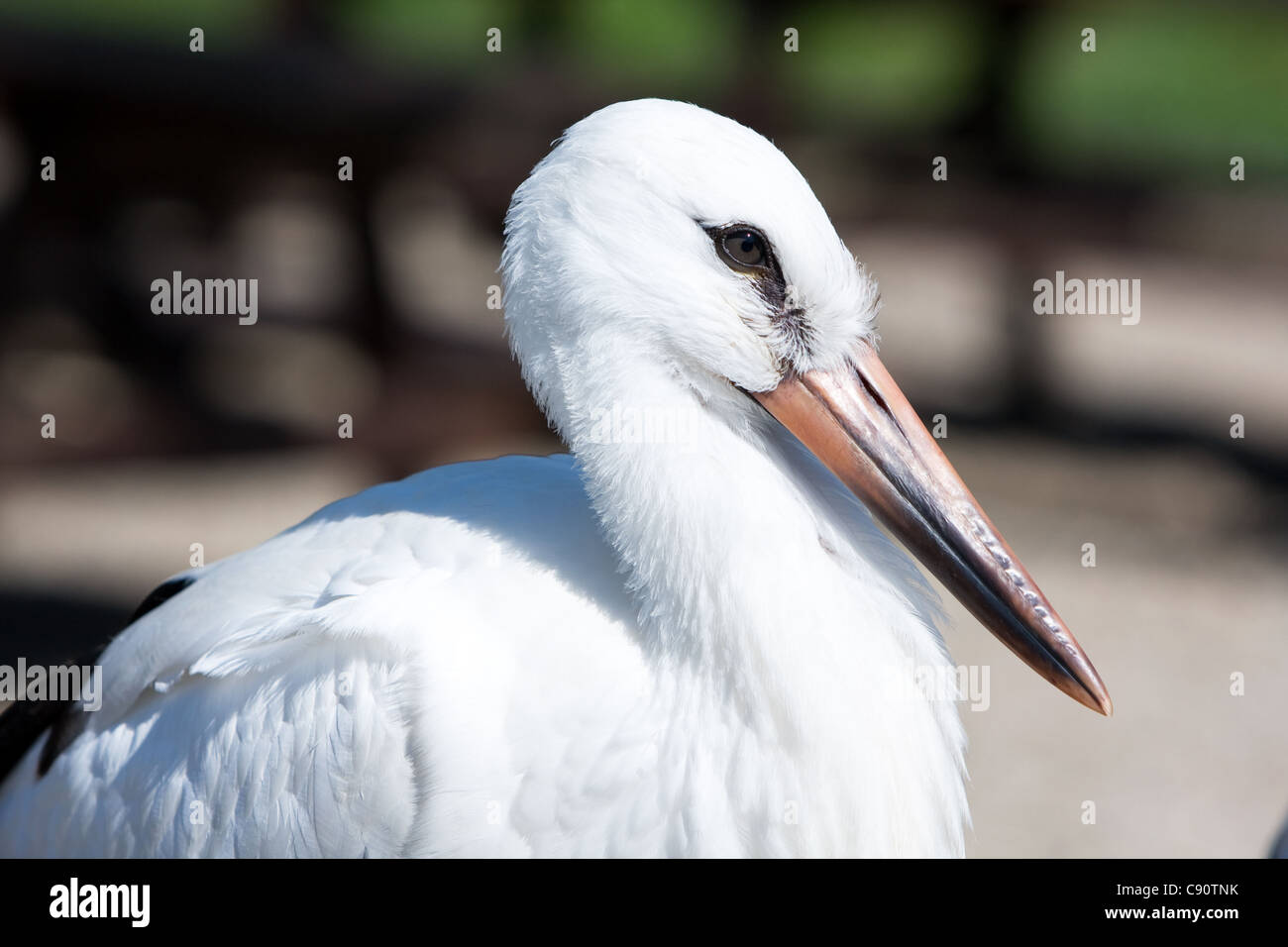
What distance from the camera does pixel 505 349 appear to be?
550 centimetres

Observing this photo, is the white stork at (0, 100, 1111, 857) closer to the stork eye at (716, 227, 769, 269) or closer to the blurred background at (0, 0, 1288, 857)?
the stork eye at (716, 227, 769, 269)

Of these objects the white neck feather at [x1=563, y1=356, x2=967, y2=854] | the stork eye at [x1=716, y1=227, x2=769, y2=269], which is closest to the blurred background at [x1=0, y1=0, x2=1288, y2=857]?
the white neck feather at [x1=563, y1=356, x2=967, y2=854]

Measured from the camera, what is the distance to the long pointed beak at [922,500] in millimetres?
1972

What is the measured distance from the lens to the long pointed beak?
1.97m

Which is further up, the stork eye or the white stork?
the stork eye

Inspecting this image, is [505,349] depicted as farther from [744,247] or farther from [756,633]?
[756,633]

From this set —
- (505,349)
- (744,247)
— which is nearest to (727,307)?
(744,247)

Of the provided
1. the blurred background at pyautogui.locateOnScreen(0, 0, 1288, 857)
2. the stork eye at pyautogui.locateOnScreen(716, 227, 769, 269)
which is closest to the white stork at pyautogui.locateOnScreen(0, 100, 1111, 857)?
the stork eye at pyautogui.locateOnScreen(716, 227, 769, 269)

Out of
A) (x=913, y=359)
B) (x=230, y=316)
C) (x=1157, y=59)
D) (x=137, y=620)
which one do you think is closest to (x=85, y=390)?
(x=230, y=316)

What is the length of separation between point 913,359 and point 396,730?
5580mm

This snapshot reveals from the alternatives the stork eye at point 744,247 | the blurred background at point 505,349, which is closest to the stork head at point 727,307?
the stork eye at point 744,247

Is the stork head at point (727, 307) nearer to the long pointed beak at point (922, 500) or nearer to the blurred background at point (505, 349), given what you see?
the long pointed beak at point (922, 500)

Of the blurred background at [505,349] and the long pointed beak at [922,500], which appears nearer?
the long pointed beak at [922,500]

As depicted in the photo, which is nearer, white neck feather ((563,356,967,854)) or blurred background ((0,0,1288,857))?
white neck feather ((563,356,967,854))
